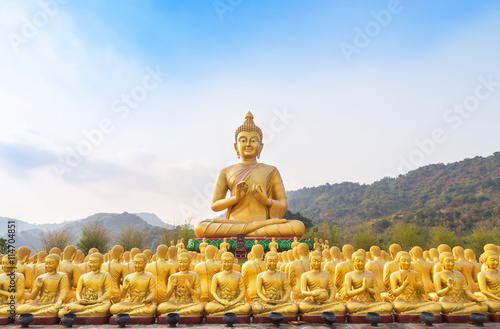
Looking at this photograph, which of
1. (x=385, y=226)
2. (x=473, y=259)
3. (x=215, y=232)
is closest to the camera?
(x=473, y=259)

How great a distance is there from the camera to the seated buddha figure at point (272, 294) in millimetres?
5258

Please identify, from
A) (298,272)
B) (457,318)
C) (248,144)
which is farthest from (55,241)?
(457,318)

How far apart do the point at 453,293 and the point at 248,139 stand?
970 cm

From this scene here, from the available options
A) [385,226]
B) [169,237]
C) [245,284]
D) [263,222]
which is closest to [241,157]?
[263,222]

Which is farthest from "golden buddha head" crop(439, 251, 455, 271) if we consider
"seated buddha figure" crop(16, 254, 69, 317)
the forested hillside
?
the forested hillside

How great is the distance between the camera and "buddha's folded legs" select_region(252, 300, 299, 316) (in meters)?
5.22

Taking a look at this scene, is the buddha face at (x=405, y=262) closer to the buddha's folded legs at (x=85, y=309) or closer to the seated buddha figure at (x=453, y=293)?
the seated buddha figure at (x=453, y=293)

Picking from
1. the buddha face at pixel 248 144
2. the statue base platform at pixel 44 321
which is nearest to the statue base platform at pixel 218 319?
the statue base platform at pixel 44 321

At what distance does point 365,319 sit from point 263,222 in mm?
7266

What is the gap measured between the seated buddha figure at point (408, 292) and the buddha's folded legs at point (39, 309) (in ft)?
16.4

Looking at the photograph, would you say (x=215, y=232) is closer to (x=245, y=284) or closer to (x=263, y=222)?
(x=263, y=222)

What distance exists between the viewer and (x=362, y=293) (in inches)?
215

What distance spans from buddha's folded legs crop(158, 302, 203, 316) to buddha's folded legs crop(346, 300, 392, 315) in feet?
7.23

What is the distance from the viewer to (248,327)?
4.96m
